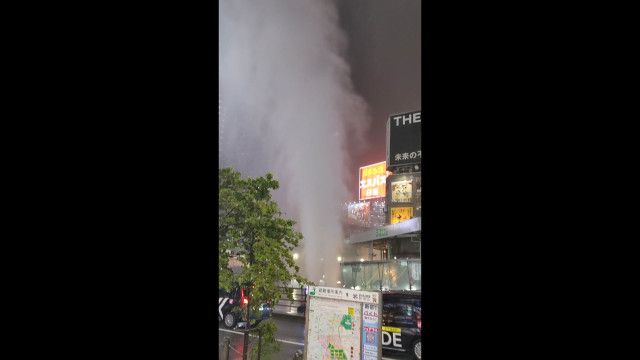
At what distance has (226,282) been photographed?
6.23 meters

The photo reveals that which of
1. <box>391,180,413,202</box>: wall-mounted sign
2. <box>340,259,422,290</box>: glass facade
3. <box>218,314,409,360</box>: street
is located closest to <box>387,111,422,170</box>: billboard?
<box>391,180,413,202</box>: wall-mounted sign

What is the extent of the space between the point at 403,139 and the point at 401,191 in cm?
296

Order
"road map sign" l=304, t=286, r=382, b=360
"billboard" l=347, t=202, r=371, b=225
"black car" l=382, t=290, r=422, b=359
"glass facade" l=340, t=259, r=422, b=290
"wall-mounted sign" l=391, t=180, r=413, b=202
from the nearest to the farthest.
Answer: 1. "road map sign" l=304, t=286, r=382, b=360
2. "black car" l=382, t=290, r=422, b=359
3. "glass facade" l=340, t=259, r=422, b=290
4. "wall-mounted sign" l=391, t=180, r=413, b=202
5. "billboard" l=347, t=202, r=371, b=225

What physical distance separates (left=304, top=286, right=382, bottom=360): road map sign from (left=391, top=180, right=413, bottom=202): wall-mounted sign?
64.2 feet

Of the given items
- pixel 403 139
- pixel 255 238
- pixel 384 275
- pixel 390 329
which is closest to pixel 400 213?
pixel 403 139

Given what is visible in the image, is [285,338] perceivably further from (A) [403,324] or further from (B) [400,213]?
(B) [400,213]

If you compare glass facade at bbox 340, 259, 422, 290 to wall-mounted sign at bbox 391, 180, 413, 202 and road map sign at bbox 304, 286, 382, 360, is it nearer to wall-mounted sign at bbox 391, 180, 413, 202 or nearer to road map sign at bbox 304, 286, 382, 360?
road map sign at bbox 304, 286, 382, 360

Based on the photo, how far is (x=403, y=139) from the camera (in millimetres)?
23234

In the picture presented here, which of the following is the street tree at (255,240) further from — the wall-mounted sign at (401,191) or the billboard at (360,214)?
the billboard at (360,214)

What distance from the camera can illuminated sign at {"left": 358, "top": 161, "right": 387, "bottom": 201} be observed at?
31484mm

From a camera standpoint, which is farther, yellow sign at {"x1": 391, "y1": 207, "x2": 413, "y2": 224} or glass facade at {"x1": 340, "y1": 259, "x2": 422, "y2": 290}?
yellow sign at {"x1": 391, "y1": 207, "x2": 413, "y2": 224}

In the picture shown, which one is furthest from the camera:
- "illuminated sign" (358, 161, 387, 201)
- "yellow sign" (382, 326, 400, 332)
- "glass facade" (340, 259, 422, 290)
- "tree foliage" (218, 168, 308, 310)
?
"illuminated sign" (358, 161, 387, 201)
